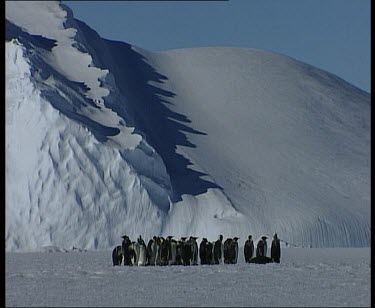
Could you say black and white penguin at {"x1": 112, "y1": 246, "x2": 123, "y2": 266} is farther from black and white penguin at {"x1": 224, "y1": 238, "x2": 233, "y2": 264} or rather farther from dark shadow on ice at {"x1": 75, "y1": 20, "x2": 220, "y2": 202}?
dark shadow on ice at {"x1": 75, "y1": 20, "x2": 220, "y2": 202}

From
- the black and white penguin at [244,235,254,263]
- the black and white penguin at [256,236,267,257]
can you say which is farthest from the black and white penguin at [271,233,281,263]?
the black and white penguin at [244,235,254,263]

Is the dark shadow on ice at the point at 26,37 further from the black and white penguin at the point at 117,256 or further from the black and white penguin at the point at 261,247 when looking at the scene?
the black and white penguin at the point at 117,256

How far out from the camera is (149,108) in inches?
1756

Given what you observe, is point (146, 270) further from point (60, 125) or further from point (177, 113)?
point (177, 113)

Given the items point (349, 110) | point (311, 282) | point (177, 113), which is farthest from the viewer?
point (349, 110)

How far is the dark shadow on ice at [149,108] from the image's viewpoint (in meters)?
38.5

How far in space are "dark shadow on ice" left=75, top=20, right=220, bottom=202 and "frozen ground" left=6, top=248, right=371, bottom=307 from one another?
18.4 m

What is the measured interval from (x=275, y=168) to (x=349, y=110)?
10.7 m

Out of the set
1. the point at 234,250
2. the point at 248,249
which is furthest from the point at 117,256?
the point at 248,249

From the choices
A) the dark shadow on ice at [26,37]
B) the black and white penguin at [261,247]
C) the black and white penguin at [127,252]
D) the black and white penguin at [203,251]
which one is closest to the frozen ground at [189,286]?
the black and white penguin at [127,252]

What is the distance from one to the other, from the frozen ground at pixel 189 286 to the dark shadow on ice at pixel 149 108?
18437 millimetres

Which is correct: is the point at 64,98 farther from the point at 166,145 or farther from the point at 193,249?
the point at 193,249

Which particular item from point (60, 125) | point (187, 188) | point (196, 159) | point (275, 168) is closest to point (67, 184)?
point (60, 125)

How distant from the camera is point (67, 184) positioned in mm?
32406
